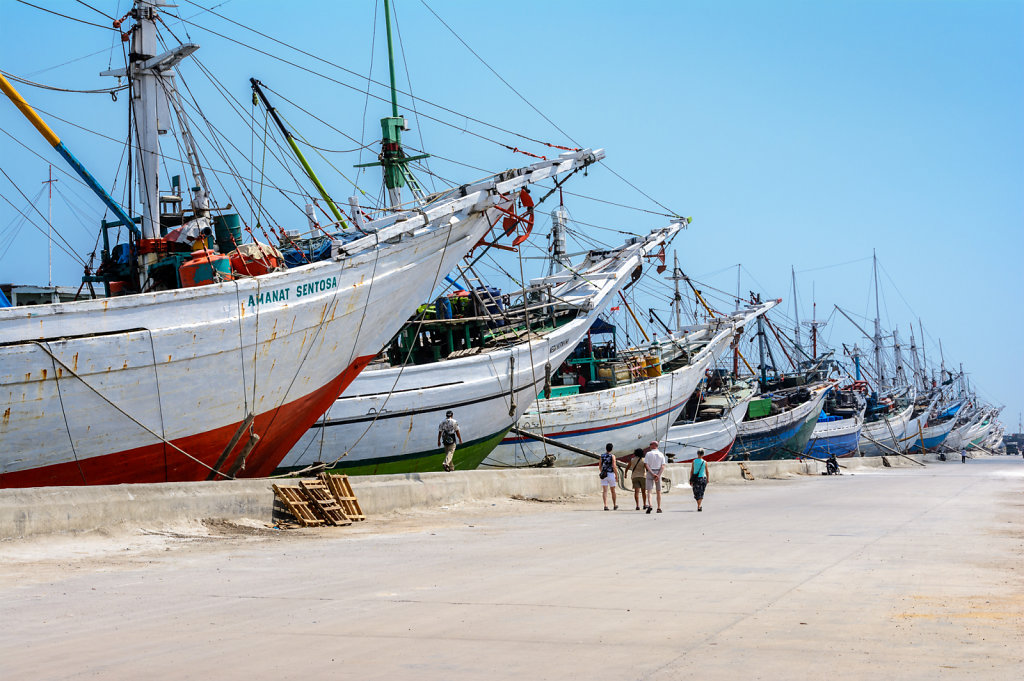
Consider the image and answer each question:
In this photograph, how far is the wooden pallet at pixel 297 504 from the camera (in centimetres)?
1380

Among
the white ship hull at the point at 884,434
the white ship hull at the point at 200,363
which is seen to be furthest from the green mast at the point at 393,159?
the white ship hull at the point at 884,434

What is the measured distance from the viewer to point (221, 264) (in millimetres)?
17391

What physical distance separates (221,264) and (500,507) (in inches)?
271

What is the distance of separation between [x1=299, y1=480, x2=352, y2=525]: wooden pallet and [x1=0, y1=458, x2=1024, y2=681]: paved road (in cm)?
136

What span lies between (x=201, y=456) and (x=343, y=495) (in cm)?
310

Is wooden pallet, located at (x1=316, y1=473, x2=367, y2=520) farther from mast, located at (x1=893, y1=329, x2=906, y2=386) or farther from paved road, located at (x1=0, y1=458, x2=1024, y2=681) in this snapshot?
mast, located at (x1=893, y1=329, x2=906, y2=386)

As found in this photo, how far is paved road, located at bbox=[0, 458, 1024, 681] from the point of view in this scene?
534 centimetres

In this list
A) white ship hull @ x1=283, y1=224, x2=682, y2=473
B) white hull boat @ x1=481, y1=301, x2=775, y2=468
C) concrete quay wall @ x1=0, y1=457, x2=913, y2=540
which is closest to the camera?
concrete quay wall @ x1=0, y1=457, x2=913, y2=540

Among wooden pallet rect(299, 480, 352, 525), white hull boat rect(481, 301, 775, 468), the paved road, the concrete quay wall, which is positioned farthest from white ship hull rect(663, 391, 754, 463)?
the paved road

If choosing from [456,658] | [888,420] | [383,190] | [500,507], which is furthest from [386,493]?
[888,420]

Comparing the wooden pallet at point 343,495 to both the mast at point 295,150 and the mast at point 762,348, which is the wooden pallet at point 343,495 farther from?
the mast at point 762,348

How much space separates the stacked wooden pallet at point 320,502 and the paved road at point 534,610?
4.30 feet

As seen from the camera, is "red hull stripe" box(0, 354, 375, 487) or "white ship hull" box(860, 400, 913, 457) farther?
"white ship hull" box(860, 400, 913, 457)

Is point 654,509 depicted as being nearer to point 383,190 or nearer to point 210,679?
point 210,679
